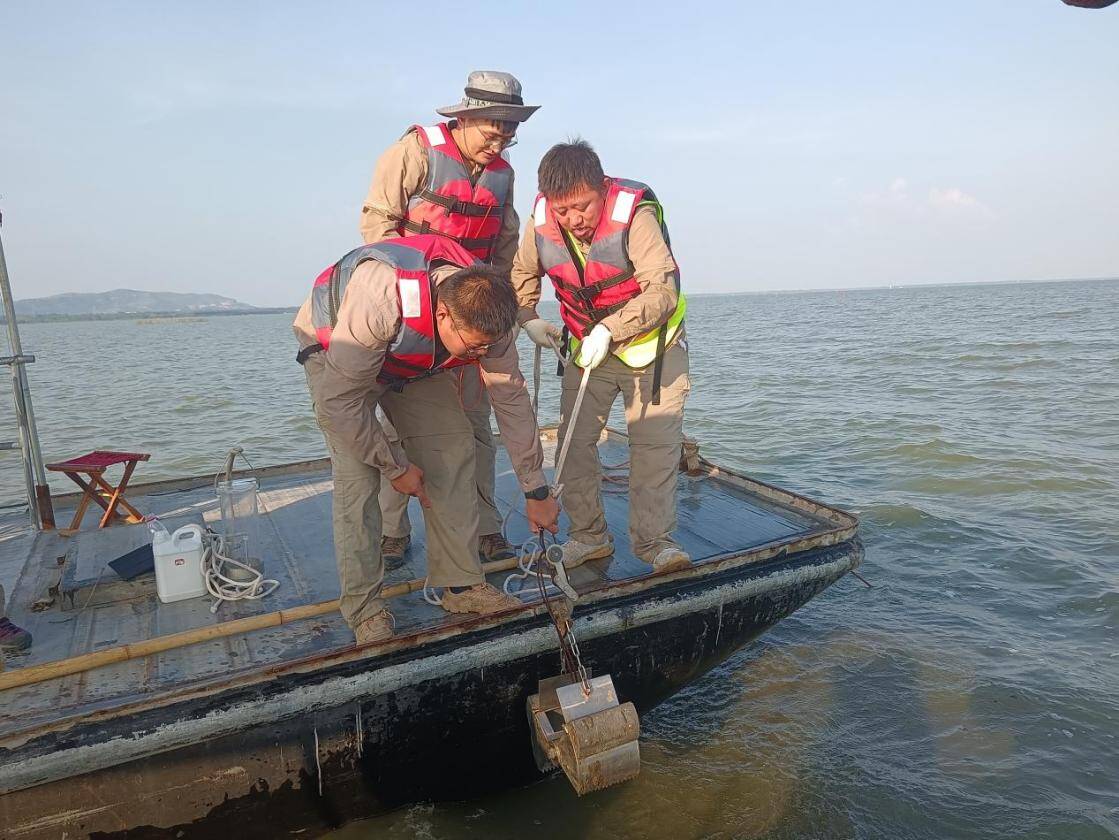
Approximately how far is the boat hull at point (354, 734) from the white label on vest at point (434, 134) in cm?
250

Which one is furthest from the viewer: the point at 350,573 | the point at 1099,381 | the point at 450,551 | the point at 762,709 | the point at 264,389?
the point at 264,389

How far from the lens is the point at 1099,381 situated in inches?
632

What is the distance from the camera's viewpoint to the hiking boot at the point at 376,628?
3.34 meters

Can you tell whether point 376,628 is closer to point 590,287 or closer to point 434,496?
point 434,496

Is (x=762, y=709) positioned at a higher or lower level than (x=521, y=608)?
lower

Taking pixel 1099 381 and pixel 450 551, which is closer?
pixel 450 551

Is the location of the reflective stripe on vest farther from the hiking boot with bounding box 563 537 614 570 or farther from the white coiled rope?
the white coiled rope

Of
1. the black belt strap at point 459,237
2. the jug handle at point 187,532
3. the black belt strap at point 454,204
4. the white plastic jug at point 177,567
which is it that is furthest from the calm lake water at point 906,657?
the black belt strap at point 454,204

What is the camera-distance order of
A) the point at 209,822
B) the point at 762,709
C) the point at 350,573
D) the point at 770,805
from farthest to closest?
the point at 762,709
the point at 770,805
the point at 350,573
the point at 209,822

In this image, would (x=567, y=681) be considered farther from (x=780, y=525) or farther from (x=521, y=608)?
(x=780, y=525)

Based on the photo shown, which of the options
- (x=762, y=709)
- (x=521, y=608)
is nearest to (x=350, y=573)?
(x=521, y=608)

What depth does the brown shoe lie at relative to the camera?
11.9 ft

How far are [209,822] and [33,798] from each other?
26.3 inches

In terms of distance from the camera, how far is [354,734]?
3.34m
